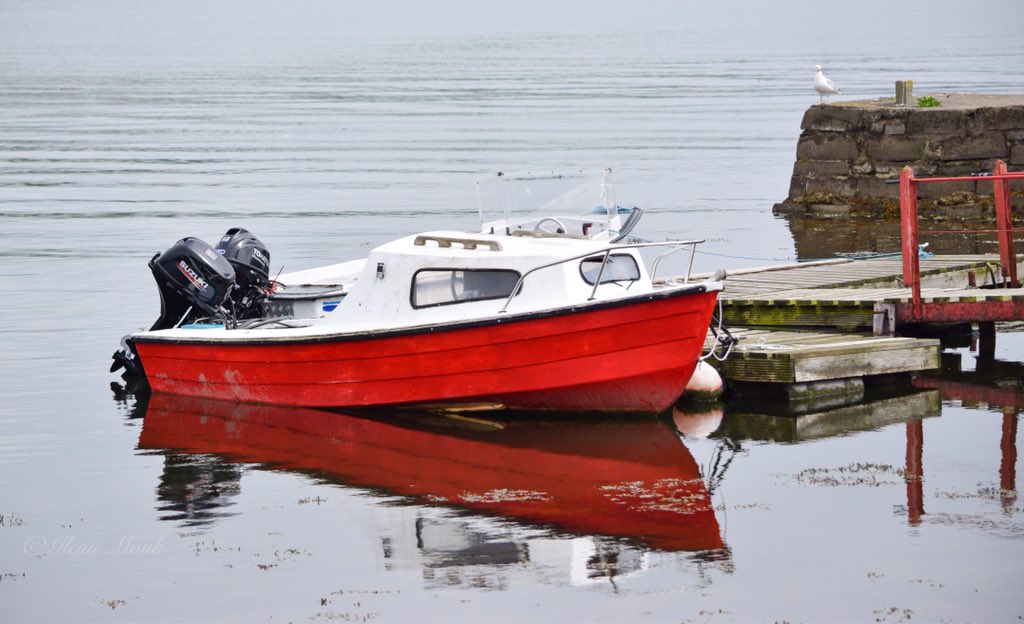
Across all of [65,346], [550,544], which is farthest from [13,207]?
[550,544]

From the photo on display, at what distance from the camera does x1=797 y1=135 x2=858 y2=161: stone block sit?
29141 millimetres

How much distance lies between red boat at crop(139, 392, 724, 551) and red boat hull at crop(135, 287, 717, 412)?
0.25m

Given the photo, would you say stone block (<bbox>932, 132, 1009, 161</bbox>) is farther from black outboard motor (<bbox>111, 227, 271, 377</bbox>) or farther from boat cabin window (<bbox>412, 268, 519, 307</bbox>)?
boat cabin window (<bbox>412, 268, 519, 307</bbox>)

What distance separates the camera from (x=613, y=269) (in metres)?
14.6

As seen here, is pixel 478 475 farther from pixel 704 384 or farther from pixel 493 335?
pixel 704 384

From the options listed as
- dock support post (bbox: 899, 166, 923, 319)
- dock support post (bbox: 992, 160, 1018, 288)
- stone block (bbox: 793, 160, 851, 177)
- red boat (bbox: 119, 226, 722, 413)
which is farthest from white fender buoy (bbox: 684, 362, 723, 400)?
stone block (bbox: 793, 160, 851, 177)

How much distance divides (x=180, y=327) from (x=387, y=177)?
22351 millimetres

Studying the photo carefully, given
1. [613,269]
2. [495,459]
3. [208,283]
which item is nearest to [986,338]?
[613,269]

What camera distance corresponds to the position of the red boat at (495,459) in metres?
11.5

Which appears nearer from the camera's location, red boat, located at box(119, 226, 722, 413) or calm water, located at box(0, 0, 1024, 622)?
calm water, located at box(0, 0, 1024, 622)

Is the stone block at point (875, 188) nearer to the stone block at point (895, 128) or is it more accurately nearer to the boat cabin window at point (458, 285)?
the stone block at point (895, 128)

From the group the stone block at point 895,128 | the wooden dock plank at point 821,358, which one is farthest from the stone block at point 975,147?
the wooden dock plank at point 821,358

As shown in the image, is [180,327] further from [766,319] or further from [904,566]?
[904,566]

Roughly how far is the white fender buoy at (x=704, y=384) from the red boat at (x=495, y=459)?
658mm
